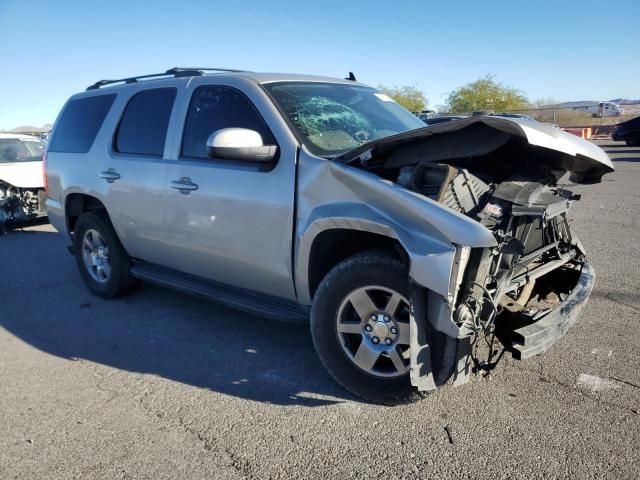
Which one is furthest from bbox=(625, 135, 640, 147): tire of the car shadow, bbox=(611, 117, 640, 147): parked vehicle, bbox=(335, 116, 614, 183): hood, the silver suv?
the car shadow

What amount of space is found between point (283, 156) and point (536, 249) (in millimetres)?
1727

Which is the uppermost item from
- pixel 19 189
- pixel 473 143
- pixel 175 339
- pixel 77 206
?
pixel 473 143

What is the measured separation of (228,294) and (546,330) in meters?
2.18

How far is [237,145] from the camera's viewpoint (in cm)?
312

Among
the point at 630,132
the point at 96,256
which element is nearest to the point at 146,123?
the point at 96,256

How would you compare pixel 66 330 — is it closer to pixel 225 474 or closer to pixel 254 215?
pixel 254 215

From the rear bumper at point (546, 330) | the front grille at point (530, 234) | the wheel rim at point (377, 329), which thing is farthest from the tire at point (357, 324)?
the front grille at point (530, 234)

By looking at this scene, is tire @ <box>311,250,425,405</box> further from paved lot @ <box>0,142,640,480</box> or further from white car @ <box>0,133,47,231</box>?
white car @ <box>0,133,47,231</box>

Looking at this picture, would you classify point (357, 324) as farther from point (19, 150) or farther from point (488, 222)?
point (19, 150)

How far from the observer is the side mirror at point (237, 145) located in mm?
3117

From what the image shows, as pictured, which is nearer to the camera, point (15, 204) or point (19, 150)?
point (15, 204)

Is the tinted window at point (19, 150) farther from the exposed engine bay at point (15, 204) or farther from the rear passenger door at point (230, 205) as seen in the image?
the rear passenger door at point (230, 205)

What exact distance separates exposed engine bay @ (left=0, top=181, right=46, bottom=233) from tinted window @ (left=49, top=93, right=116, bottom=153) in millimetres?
4332

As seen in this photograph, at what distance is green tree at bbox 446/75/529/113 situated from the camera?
51.4 m
